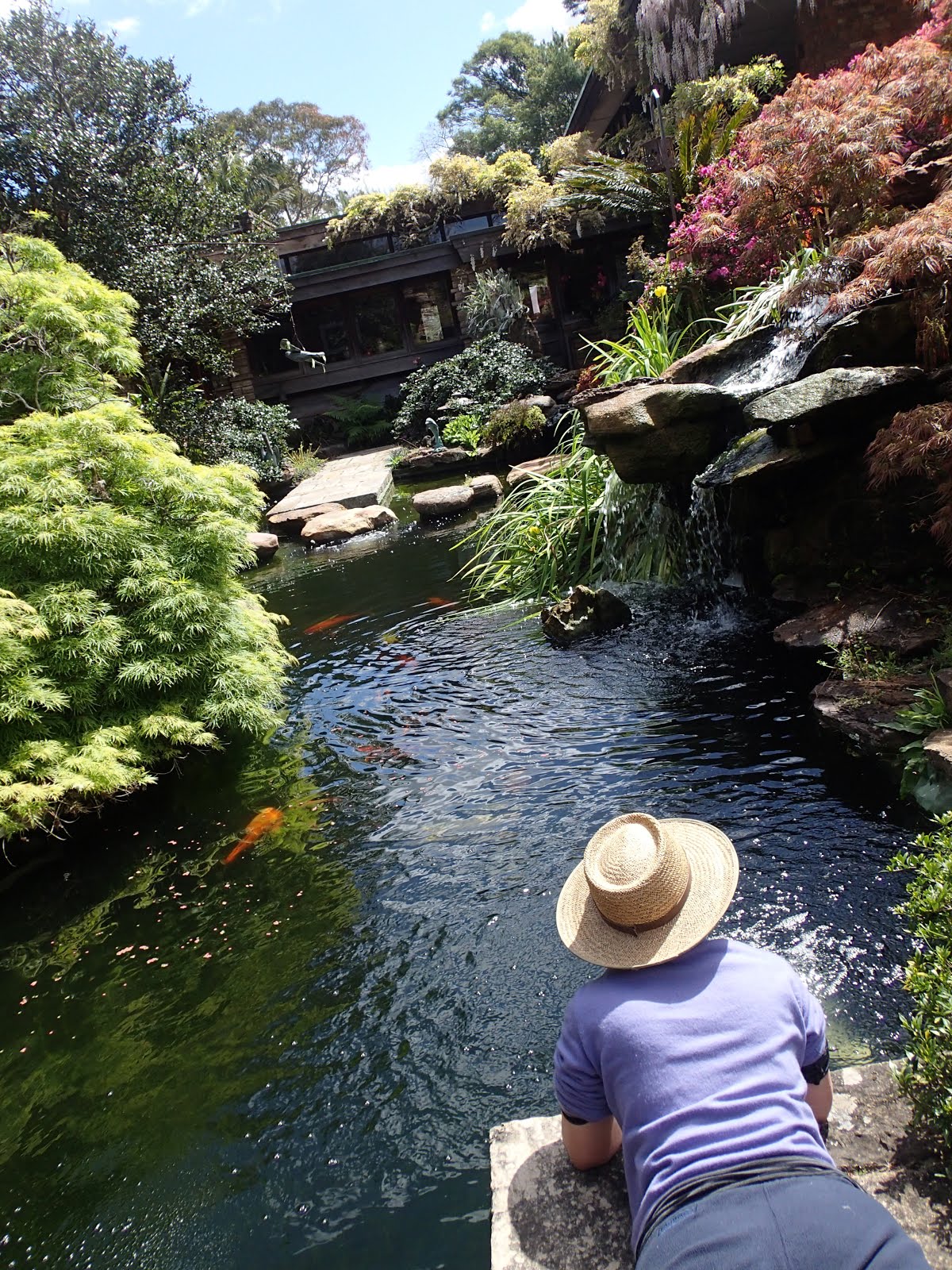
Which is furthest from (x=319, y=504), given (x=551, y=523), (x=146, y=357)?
(x=551, y=523)

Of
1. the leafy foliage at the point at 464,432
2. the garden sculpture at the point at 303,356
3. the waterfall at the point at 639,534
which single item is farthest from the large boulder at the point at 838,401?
the garden sculpture at the point at 303,356

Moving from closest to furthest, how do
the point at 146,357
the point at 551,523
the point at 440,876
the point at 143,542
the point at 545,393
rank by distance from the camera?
the point at 440,876, the point at 143,542, the point at 551,523, the point at 146,357, the point at 545,393

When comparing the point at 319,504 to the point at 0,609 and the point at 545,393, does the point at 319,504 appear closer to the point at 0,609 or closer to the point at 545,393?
the point at 545,393

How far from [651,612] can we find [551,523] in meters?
1.79

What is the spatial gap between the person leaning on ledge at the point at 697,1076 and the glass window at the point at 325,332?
935 inches

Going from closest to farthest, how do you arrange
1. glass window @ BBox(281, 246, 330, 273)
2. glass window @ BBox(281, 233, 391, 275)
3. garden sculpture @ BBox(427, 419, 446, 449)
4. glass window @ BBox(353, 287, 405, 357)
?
garden sculpture @ BBox(427, 419, 446, 449), glass window @ BBox(281, 233, 391, 275), glass window @ BBox(281, 246, 330, 273), glass window @ BBox(353, 287, 405, 357)

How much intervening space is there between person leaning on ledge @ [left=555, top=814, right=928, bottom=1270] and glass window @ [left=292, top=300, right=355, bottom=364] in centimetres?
2374

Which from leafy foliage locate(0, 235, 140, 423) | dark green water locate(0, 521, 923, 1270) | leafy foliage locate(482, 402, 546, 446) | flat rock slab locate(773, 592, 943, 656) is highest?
leafy foliage locate(0, 235, 140, 423)

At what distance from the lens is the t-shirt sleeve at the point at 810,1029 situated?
1632 mm

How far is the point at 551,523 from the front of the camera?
815cm

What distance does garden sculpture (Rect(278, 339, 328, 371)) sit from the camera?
21138 mm

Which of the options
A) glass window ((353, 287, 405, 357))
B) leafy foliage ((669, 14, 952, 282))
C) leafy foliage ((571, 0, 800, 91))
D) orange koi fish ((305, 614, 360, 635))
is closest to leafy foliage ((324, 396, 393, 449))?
glass window ((353, 287, 405, 357))

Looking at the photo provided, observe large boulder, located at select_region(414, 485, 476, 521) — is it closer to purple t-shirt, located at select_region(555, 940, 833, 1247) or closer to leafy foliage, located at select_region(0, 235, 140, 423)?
leafy foliage, located at select_region(0, 235, 140, 423)

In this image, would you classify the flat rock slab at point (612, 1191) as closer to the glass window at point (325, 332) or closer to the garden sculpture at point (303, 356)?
the garden sculpture at point (303, 356)
